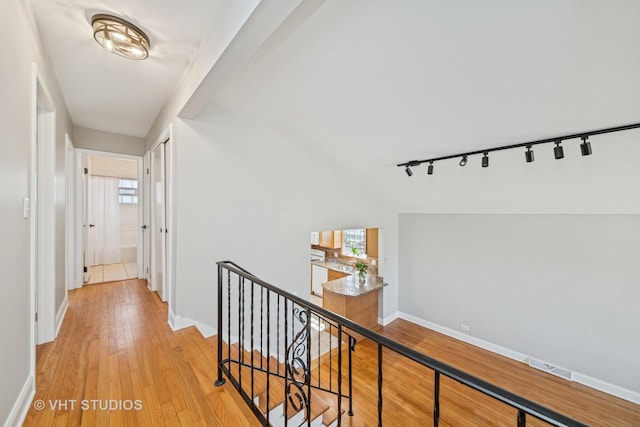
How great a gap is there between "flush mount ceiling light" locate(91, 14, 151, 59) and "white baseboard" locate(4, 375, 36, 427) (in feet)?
7.67

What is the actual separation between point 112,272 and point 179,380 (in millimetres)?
4264

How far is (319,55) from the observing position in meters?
2.05

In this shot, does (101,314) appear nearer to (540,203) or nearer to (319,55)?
(319,55)

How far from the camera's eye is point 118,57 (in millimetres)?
2205

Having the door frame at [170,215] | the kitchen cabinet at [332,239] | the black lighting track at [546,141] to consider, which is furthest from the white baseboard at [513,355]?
the door frame at [170,215]

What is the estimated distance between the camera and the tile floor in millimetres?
4434

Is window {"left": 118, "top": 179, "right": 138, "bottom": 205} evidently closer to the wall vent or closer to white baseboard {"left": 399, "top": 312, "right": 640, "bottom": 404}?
white baseboard {"left": 399, "top": 312, "right": 640, "bottom": 404}

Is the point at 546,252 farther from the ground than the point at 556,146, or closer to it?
closer to it

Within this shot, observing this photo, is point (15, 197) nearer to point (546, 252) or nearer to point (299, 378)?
point (299, 378)

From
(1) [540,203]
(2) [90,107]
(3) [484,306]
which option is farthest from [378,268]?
(2) [90,107]

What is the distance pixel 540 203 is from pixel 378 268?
3002 mm

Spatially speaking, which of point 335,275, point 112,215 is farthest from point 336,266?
point 112,215

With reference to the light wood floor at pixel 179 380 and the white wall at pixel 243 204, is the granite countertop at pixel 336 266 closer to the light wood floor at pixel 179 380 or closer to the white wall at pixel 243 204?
the light wood floor at pixel 179 380

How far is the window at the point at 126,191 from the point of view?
5.95 metres
